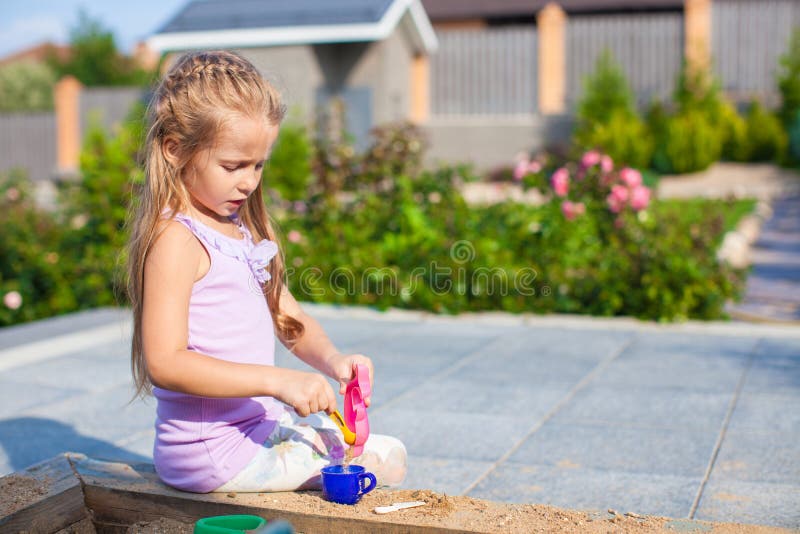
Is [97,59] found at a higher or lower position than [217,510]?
higher

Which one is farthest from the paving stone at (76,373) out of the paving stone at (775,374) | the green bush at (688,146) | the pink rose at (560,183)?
the green bush at (688,146)

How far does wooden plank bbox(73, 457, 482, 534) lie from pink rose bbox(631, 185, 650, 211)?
192 inches

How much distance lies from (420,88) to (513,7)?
192 inches

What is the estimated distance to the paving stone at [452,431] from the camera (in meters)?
3.59

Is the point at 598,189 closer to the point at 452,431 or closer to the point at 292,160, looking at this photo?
the point at 452,431

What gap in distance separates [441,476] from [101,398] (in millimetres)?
1920

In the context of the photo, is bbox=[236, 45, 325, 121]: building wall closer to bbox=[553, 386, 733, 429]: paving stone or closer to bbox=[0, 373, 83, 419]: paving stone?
bbox=[0, 373, 83, 419]: paving stone

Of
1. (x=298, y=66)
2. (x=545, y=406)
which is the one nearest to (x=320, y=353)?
(x=545, y=406)

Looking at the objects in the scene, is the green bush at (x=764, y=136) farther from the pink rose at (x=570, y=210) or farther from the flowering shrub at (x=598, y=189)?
the pink rose at (x=570, y=210)

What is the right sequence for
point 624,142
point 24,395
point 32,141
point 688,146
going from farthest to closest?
1. point 32,141
2. point 624,142
3. point 688,146
4. point 24,395

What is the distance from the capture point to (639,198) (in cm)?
676

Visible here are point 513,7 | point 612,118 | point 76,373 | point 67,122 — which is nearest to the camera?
point 76,373

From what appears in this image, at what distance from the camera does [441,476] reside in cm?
329

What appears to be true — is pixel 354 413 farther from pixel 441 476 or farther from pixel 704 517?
pixel 704 517
